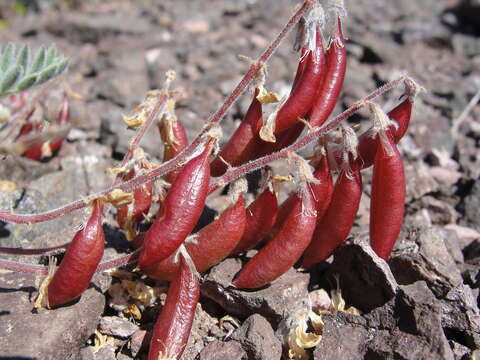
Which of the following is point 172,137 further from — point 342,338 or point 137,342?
point 342,338

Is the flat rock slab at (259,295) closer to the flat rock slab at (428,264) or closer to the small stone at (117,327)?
the small stone at (117,327)

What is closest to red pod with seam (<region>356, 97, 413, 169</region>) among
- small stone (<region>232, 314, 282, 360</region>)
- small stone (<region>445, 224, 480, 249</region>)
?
small stone (<region>232, 314, 282, 360</region>)

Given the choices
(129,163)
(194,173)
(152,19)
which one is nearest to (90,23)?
(152,19)

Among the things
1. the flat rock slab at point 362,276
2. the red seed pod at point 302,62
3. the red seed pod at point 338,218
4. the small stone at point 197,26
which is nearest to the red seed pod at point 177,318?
the red seed pod at point 338,218

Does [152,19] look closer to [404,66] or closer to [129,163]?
[404,66]

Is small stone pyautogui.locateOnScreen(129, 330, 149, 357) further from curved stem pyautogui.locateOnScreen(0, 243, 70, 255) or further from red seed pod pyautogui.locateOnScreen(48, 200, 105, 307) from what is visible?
curved stem pyautogui.locateOnScreen(0, 243, 70, 255)

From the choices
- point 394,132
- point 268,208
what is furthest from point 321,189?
point 394,132
